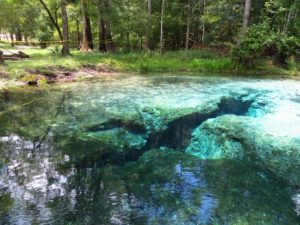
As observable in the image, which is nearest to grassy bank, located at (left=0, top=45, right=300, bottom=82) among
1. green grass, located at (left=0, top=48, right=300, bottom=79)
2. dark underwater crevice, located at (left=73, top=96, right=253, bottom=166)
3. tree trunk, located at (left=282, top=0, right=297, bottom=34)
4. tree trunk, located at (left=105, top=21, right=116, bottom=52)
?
green grass, located at (left=0, top=48, right=300, bottom=79)

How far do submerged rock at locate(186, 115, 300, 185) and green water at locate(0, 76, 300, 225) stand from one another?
0.20 meters

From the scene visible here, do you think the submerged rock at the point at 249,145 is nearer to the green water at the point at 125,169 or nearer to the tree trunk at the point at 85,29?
the green water at the point at 125,169

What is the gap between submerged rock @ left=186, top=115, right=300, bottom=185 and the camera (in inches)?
199

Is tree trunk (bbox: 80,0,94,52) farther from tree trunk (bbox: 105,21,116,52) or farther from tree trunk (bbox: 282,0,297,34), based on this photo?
tree trunk (bbox: 282,0,297,34)

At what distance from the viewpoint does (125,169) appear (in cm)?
486

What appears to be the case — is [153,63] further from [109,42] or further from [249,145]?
[249,145]

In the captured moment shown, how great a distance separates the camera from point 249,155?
5.40 m

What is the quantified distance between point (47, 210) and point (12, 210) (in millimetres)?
415

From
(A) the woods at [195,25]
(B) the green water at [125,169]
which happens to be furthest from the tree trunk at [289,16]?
(B) the green water at [125,169]

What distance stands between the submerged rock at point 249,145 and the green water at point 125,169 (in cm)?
20

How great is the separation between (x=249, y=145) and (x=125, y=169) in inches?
94.2

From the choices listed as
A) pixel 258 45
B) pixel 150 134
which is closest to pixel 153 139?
pixel 150 134

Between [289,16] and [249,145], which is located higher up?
[289,16]

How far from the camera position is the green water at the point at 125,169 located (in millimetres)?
3713
